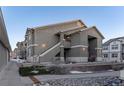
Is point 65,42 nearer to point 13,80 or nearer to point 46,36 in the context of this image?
point 46,36

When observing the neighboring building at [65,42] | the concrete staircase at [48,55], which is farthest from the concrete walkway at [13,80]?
the concrete staircase at [48,55]

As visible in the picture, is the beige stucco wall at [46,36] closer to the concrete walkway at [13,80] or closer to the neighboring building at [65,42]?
the neighboring building at [65,42]

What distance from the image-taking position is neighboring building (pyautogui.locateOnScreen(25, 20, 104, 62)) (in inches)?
298

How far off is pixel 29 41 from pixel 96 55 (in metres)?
3.33

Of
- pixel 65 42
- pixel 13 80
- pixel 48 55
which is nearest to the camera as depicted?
pixel 13 80

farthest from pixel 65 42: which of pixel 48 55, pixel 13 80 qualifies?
pixel 13 80

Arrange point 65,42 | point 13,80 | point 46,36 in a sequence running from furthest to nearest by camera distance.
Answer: point 65,42 < point 46,36 < point 13,80

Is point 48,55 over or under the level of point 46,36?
under

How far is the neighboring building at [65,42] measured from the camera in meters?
7.57

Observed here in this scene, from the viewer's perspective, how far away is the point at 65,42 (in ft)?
31.4

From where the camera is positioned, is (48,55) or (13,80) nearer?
(13,80)

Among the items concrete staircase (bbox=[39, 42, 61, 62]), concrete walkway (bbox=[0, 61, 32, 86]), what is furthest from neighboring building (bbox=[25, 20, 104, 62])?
concrete walkway (bbox=[0, 61, 32, 86])

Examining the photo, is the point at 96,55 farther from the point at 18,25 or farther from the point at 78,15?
the point at 18,25
